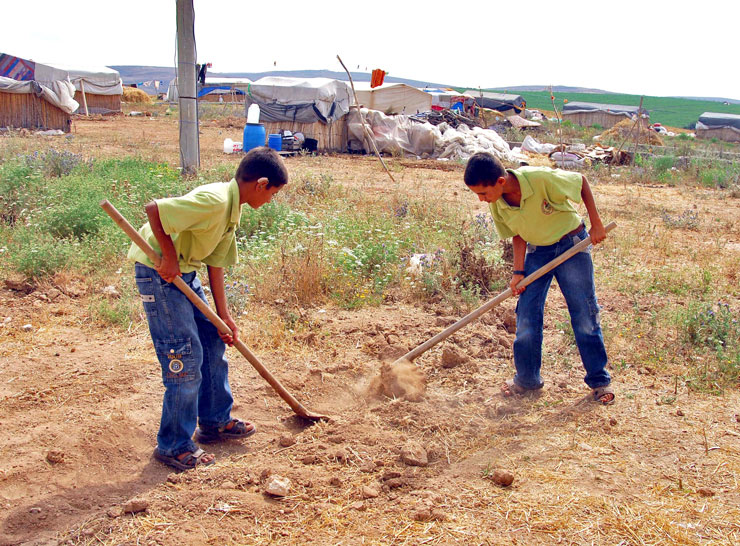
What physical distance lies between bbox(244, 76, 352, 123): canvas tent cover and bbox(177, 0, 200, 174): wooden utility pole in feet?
27.1

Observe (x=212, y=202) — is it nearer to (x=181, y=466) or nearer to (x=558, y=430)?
(x=181, y=466)

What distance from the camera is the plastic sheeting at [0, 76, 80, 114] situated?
1808 cm

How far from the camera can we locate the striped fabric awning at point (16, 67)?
22.2 metres

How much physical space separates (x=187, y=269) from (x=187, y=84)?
6.79 metres

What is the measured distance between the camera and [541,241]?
11.0 feet

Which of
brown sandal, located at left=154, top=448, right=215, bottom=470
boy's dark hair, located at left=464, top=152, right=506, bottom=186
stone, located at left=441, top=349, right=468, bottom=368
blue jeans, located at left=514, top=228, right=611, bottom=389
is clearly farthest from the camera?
stone, located at left=441, top=349, right=468, bottom=368

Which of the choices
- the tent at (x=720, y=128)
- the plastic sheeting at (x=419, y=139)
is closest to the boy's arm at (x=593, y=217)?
the plastic sheeting at (x=419, y=139)

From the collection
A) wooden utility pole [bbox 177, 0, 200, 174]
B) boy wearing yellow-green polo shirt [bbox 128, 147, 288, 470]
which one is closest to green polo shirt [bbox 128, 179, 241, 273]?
boy wearing yellow-green polo shirt [bbox 128, 147, 288, 470]

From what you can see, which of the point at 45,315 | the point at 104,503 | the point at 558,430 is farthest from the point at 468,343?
the point at 45,315

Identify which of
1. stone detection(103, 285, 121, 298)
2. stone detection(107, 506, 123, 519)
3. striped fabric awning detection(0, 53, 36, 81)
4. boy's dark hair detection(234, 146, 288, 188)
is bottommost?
stone detection(107, 506, 123, 519)

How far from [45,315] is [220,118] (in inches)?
951

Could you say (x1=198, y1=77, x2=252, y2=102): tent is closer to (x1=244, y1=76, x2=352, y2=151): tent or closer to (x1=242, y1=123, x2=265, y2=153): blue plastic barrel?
(x1=244, y1=76, x2=352, y2=151): tent

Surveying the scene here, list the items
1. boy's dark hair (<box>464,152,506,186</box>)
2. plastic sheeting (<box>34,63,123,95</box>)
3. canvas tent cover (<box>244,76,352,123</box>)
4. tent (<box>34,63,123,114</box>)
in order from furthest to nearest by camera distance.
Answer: tent (<box>34,63,123,114</box>), plastic sheeting (<box>34,63,123,95</box>), canvas tent cover (<box>244,76,352,123</box>), boy's dark hair (<box>464,152,506,186</box>)

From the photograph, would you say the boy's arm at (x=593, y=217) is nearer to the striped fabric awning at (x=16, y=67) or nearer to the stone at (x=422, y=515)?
the stone at (x=422, y=515)
